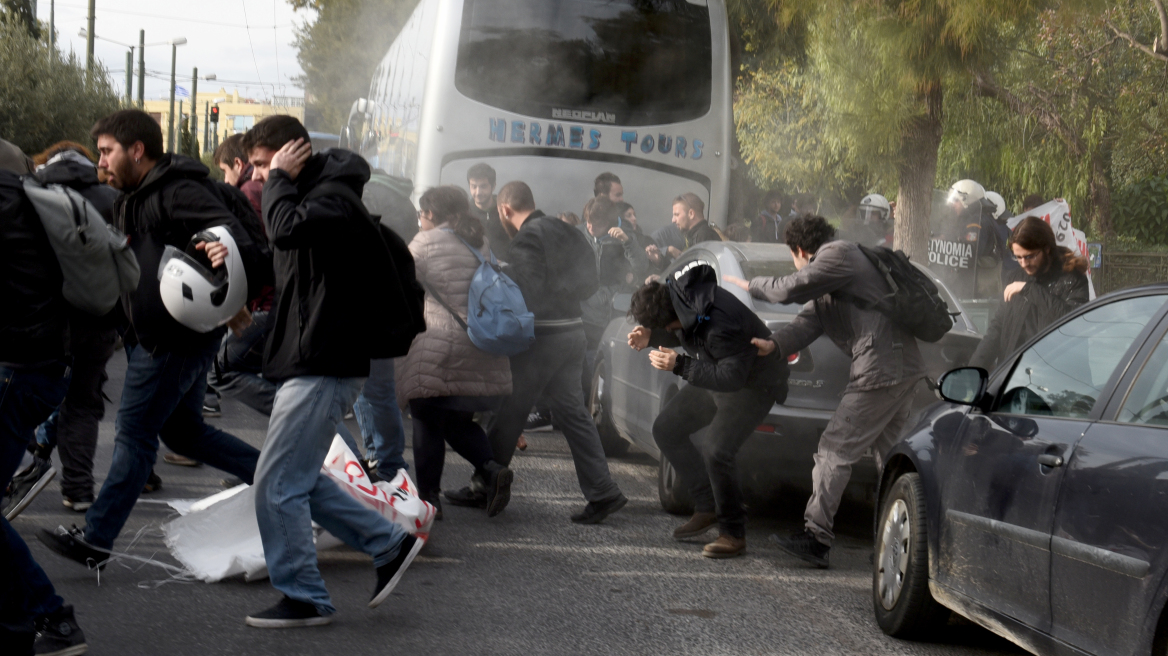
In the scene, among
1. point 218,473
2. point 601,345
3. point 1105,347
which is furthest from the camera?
point 601,345

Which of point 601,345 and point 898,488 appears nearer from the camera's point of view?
point 898,488

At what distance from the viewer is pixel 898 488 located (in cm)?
466

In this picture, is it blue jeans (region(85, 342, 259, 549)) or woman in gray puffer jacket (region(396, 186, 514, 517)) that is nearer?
blue jeans (region(85, 342, 259, 549))

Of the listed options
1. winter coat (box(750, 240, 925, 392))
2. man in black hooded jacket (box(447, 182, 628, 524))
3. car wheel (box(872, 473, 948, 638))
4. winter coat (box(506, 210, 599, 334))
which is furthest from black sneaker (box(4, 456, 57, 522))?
car wheel (box(872, 473, 948, 638))

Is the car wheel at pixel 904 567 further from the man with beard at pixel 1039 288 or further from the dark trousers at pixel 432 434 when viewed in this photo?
the dark trousers at pixel 432 434

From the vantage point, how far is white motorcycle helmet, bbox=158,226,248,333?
4277 millimetres

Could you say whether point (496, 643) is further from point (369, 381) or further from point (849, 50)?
point (849, 50)

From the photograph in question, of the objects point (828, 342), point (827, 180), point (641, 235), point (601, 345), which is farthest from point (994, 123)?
point (828, 342)

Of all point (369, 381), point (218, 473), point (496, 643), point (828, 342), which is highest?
point (828, 342)

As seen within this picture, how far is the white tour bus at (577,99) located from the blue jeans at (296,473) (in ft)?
20.6

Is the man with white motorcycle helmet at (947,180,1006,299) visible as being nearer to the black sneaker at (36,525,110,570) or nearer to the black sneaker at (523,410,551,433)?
the black sneaker at (523,410,551,433)

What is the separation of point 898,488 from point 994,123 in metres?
12.3

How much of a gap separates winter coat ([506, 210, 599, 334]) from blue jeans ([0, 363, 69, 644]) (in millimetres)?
2718

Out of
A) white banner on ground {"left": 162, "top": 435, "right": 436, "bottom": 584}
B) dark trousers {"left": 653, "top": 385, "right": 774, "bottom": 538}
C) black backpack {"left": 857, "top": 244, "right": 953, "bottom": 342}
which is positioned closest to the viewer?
white banner on ground {"left": 162, "top": 435, "right": 436, "bottom": 584}
